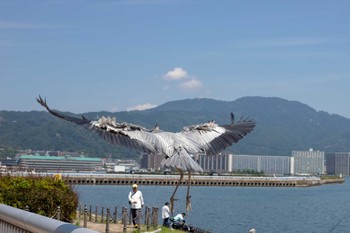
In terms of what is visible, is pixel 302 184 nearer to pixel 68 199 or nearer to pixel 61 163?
pixel 61 163

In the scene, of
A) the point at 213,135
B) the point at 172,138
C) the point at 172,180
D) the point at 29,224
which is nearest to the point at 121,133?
the point at 172,138

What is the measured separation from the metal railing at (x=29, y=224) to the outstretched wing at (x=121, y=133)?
3.93 ft

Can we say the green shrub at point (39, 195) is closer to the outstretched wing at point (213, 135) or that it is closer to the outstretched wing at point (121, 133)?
the outstretched wing at point (213, 135)

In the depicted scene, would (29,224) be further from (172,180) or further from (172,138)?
(172,180)

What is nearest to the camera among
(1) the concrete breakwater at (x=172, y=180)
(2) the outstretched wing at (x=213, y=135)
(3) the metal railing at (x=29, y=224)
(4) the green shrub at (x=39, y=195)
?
(3) the metal railing at (x=29, y=224)

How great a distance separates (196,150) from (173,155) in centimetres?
50

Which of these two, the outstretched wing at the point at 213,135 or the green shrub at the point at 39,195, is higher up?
the outstretched wing at the point at 213,135

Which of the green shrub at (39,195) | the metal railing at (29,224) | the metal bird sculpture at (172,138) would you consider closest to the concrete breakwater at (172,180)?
the green shrub at (39,195)

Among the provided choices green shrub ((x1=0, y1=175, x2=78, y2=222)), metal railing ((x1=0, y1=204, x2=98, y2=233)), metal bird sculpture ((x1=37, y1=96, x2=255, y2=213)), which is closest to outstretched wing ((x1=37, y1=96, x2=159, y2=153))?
metal bird sculpture ((x1=37, y1=96, x2=255, y2=213))

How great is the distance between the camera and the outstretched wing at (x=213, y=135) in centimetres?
880

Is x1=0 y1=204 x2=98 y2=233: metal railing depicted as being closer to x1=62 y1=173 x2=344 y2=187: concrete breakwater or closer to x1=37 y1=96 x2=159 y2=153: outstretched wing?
x1=37 y1=96 x2=159 y2=153: outstretched wing

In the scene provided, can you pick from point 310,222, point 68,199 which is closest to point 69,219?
point 68,199

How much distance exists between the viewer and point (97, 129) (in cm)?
768

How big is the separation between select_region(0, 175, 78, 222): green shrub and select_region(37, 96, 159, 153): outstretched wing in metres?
10.9
